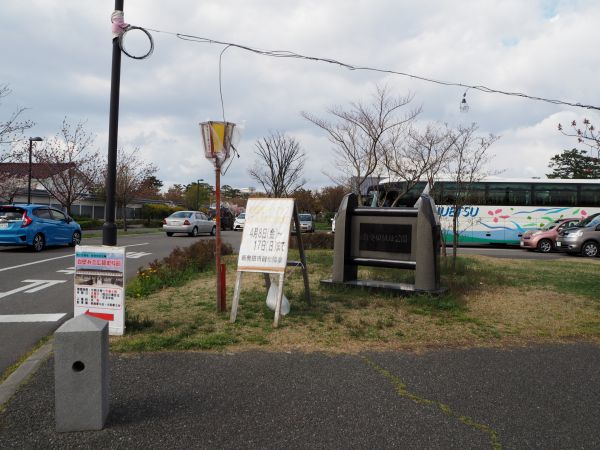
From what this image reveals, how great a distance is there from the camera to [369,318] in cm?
653

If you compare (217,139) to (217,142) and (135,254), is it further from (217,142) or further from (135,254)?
(135,254)

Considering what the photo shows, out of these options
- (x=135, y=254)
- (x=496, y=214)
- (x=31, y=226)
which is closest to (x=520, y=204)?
(x=496, y=214)

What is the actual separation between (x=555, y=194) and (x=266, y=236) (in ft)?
75.2

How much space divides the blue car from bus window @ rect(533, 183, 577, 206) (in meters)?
22.3

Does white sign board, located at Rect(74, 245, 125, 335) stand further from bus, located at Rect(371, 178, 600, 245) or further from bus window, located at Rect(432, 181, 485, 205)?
bus, located at Rect(371, 178, 600, 245)

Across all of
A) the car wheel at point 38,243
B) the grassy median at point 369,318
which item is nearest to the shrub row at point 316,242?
the grassy median at point 369,318

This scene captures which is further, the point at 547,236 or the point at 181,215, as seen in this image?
the point at 181,215

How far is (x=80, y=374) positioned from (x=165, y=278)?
251 inches

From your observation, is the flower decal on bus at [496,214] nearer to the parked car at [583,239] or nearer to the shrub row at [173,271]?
the parked car at [583,239]

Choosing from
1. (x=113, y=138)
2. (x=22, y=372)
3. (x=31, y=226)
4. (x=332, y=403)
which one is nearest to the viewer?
(x=332, y=403)

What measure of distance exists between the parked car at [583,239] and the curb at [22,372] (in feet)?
63.6

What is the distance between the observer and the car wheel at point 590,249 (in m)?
18.8

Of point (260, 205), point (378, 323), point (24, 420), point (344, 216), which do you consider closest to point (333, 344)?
point (378, 323)

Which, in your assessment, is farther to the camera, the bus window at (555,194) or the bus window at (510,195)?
the bus window at (510,195)
